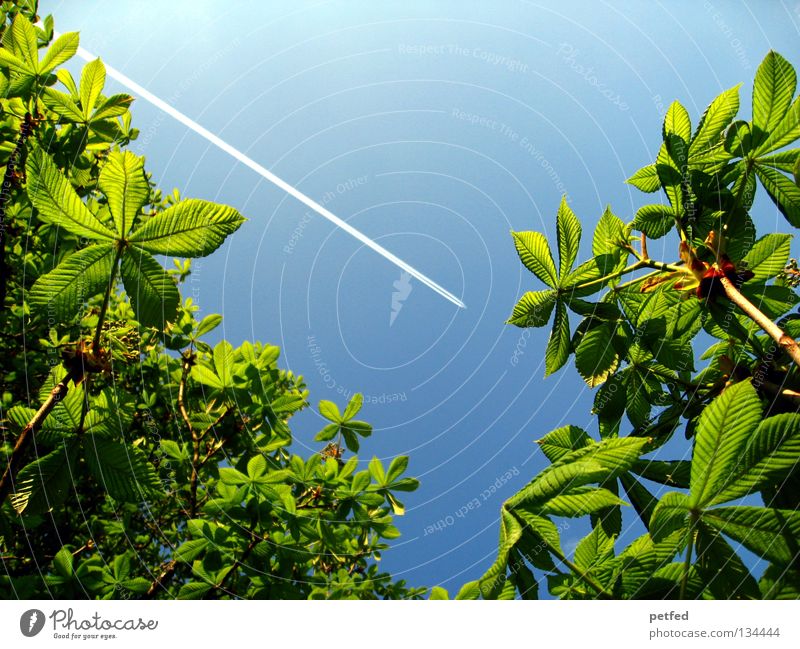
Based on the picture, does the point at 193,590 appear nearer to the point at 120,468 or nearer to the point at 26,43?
the point at 120,468

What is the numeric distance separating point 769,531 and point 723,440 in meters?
0.20

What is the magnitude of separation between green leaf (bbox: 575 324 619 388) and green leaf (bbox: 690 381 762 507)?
609 mm


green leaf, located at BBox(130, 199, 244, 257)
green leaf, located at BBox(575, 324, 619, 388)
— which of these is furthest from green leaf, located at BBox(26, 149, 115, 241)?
green leaf, located at BBox(575, 324, 619, 388)

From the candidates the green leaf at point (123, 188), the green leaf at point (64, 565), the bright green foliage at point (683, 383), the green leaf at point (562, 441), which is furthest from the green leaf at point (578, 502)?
the green leaf at point (64, 565)

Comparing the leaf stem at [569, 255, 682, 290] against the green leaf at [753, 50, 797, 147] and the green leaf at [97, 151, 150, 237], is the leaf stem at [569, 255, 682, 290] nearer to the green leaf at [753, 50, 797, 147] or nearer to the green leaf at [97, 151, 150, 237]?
the green leaf at [753, 50, 797, 147]

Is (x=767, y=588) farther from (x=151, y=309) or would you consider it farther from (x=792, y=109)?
(x=151, y=309)

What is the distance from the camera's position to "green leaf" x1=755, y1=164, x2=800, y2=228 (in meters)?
1.50

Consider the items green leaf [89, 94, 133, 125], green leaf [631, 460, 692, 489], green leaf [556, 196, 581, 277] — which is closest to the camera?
green leaf [631, 460, 692, 489]

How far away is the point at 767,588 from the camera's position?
107cm

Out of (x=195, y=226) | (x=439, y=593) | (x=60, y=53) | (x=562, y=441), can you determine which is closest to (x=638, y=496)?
(x=562, y=441)

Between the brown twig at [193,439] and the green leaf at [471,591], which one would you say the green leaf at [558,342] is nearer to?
the green leaf at [471,591]

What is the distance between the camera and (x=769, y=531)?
1.02 m

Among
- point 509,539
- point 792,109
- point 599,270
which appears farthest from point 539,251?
point 509,539
